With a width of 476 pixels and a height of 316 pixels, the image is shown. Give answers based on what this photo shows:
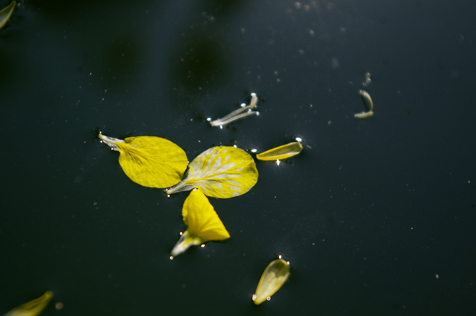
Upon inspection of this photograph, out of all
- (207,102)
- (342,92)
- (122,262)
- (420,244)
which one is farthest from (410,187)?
(122,262)

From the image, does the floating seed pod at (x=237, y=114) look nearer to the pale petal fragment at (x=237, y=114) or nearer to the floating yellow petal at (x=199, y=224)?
the pale petal fragment at (x=237, y=114)

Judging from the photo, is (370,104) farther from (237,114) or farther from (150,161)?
(150,161)

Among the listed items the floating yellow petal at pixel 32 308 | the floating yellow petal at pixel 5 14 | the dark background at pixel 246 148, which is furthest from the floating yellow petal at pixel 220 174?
the floating yellow petal at pixel 5 14

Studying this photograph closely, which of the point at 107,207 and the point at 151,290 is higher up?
the point at 107,207

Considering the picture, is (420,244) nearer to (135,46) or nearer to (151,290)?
(151,290)

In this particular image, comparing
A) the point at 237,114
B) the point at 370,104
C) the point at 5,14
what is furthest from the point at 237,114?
the point at 5,14

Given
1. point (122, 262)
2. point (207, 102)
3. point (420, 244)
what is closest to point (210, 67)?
point (207, 102)

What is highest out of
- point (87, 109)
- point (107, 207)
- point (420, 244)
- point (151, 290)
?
point (87, 109)
